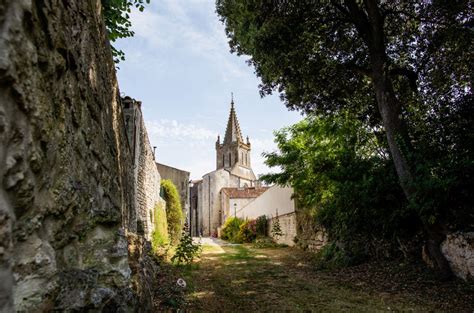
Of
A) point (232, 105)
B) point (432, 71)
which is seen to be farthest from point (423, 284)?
point (232, 105)

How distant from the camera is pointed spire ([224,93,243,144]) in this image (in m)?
56.1

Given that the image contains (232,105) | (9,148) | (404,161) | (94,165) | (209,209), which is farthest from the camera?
(232,105)

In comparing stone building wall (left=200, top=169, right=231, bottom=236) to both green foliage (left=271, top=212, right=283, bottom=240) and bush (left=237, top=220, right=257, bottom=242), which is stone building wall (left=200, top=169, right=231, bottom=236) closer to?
bush (left=237, top=220, right=257, bottom=242)

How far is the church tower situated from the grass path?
1829 inches

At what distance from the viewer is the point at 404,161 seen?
23.0 ft

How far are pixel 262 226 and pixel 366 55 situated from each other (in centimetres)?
1489

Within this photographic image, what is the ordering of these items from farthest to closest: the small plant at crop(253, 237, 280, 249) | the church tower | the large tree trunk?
the church tower → the small plant at crop(253, 237, 280, 249) → the large tree trunk

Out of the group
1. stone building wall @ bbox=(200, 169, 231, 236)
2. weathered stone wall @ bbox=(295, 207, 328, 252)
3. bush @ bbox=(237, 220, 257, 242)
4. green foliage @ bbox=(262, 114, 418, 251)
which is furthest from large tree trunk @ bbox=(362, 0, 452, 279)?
stone building wall @ bbox=(200, 169, 231, 236)

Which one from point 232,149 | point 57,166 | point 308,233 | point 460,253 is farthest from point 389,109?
point 232,149

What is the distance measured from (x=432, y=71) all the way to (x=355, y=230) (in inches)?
177

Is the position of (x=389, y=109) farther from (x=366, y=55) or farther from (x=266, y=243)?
(x=266, y=243)

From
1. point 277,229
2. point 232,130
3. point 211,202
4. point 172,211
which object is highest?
point 232,130

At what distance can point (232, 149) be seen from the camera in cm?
5541

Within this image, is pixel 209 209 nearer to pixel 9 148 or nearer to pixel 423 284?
pixel 423 284
